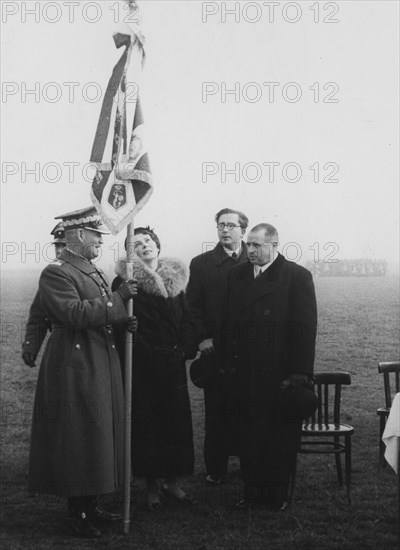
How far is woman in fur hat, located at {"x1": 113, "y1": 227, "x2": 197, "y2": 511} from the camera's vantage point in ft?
17.5

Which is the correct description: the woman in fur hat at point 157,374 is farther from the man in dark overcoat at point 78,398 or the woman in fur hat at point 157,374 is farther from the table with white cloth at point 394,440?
the table with white cloth at point 394,440

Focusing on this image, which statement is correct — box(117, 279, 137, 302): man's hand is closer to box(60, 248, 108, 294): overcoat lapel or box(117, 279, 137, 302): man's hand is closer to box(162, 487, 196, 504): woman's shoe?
box(60, 248, 108, 294): overcoat lapel

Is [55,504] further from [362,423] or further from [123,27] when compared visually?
[362,423]

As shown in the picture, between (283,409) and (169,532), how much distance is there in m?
1.22

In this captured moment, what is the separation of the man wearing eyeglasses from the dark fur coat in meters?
0.47

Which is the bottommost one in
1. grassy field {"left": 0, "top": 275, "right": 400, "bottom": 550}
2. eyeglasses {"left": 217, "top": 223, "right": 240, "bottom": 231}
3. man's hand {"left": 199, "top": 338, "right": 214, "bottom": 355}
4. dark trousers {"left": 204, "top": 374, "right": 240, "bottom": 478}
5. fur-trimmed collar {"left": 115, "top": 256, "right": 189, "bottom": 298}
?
grassy field {"left": 0, "top": 275, "right": 400, "bottom": 550}

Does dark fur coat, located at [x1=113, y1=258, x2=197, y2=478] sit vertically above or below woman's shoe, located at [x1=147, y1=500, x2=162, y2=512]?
above

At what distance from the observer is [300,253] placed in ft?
30.8

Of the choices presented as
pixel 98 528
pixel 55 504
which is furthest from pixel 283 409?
pixel 55 504

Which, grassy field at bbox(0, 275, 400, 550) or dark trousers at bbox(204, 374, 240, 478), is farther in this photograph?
dark trousers at bbox(204, 374, 240, 478)

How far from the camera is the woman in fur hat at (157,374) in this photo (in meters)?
5.34

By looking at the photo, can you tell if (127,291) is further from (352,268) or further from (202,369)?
(352,268)

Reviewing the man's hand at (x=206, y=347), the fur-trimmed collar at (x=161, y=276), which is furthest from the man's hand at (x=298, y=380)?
the fur-trimmed collar at (x=161, y=276)

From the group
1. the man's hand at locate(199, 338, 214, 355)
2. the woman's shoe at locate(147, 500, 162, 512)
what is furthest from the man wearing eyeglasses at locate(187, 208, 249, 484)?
the woman's shoe at locate(147, 500, 162, 512)
